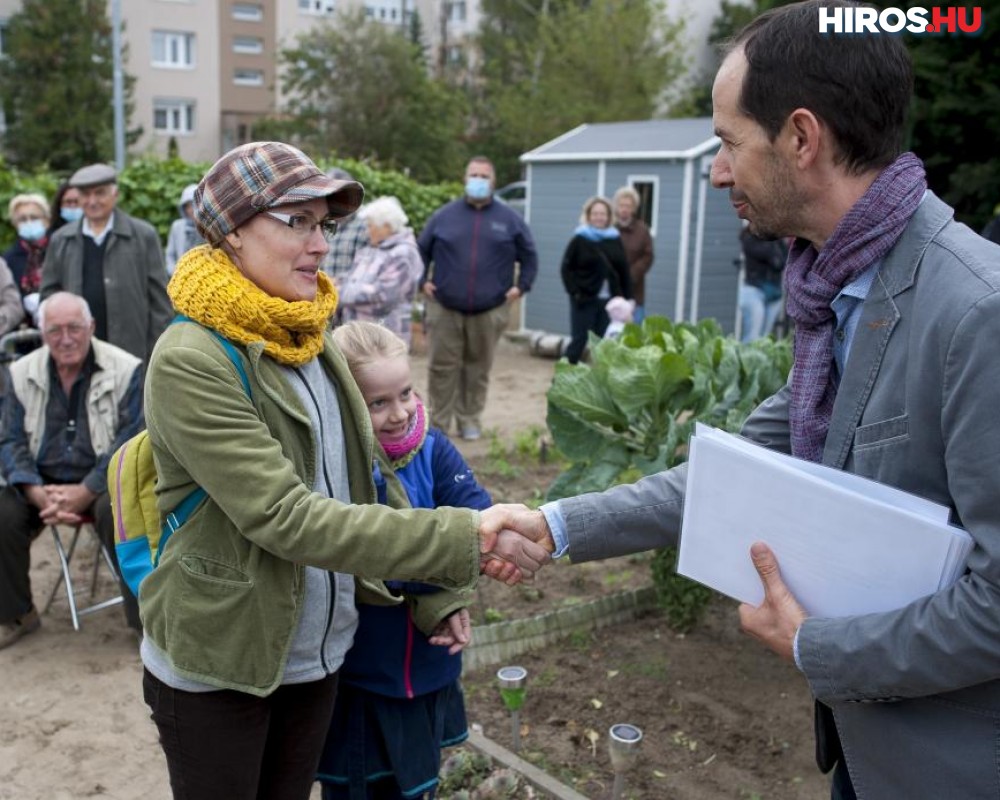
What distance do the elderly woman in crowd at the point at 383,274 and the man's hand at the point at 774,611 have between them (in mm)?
6421

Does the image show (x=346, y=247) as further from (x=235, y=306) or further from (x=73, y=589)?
(x=235, y=306)

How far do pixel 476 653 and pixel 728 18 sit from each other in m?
44.4

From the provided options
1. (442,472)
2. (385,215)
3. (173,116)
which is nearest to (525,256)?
(385,215)

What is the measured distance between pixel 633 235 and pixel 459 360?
3.35 metres

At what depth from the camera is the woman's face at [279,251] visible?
2.26 metres

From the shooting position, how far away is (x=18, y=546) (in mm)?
4996

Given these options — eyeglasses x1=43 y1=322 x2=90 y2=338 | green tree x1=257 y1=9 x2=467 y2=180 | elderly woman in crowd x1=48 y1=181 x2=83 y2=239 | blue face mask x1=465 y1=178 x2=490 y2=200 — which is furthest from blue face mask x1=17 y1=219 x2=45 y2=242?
green tree x1=257 y1=9 x2=467 y2=180

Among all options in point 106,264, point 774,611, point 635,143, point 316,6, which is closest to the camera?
point 774,611

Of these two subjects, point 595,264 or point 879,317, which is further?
point 595,264

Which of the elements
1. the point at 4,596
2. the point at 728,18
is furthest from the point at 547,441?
the point at 728,18

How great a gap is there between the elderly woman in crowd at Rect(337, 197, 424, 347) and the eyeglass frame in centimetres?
561

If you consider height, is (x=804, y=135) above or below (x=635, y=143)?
below

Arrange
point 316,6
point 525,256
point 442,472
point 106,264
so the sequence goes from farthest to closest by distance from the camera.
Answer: point 316,6 → point 525,256 → point 106,264 → point 442,472

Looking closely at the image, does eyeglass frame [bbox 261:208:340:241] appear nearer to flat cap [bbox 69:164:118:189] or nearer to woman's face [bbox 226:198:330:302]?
woman's face [bbox 226:198:330:302]
